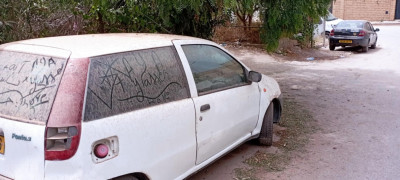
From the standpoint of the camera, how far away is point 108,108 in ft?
9.25

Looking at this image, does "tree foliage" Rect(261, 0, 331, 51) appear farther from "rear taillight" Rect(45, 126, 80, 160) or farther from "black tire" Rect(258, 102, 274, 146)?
"rear taillight" Rect(45, 126, 80, 160)

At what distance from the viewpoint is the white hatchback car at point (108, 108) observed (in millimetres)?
2588

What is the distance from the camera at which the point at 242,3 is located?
5746 mm

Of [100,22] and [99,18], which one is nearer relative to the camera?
[99,18]

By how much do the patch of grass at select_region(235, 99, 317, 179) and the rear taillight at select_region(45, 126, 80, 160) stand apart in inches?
91.9

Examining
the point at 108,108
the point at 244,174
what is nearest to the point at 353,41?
the point at 244,174

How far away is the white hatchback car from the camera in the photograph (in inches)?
102

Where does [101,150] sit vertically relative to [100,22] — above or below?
below

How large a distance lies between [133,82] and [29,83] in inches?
30.4

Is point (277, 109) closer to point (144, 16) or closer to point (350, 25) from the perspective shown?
point (144, 16)

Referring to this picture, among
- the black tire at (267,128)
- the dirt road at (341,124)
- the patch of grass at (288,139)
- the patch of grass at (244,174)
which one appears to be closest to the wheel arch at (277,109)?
the patch of grass at (288,139)

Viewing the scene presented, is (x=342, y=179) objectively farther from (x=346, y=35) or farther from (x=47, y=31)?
(x=346, y=35)

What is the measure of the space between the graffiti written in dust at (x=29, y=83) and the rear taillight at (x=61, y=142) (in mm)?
231

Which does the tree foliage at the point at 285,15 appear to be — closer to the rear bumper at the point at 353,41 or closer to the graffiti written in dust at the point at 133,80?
the graffiti written in dust at the point at 133,80
